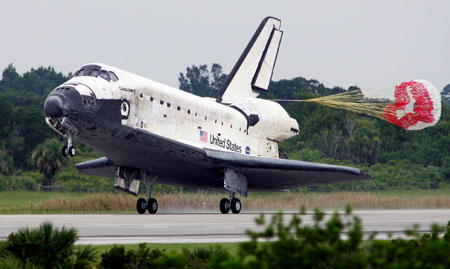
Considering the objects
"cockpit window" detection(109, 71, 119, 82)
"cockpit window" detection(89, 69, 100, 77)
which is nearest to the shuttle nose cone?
"cockpit window" detection(89, 69, 100, 77)

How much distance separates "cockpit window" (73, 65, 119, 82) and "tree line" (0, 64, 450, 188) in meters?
17.7

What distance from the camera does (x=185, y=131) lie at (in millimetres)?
19562

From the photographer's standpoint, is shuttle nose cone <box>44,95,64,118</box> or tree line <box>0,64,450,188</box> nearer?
shuttle nose cone <box>44,95,64,118</box>

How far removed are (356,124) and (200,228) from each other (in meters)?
41.0

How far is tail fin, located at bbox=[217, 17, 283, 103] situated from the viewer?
2448 centimetres

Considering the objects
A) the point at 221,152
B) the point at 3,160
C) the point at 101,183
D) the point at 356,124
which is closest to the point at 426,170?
the point at 356,124

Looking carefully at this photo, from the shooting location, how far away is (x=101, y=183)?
37.6 metres

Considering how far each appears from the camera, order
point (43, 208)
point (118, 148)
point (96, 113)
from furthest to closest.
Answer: point (43, 208) < point (118, 148) < point (96, 113)

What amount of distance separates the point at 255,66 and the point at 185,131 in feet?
22.7

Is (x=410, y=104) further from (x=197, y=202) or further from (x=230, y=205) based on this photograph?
(x=197, y=202)

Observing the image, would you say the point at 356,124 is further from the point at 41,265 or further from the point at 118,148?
the point at 41,265

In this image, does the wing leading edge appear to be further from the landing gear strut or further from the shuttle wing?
the landing gear strut

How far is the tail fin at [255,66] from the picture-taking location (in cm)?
2448

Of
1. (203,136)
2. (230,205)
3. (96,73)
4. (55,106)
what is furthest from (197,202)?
(55,106)
